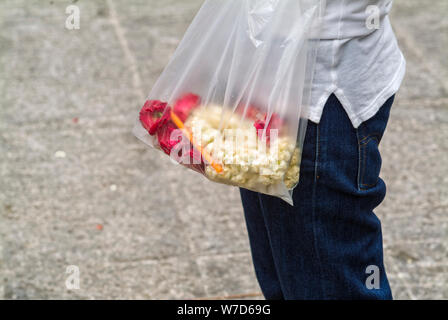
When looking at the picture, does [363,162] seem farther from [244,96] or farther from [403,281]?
[403,281]

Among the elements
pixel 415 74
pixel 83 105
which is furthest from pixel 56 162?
pixel 415 74

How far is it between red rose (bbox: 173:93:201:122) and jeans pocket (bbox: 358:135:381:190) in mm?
458

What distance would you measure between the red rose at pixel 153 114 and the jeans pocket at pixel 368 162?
0.54 meters

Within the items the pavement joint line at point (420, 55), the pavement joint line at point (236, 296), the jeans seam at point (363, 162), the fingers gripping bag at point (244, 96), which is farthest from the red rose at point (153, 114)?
the pavement joint line at point (420, 55)

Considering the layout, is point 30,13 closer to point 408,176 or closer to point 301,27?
point 408,176

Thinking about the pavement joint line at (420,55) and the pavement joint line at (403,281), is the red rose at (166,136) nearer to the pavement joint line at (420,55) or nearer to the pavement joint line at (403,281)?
the pavement joint line at (403,281)

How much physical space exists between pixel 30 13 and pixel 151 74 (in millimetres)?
1449

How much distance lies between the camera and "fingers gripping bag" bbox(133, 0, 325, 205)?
162 centimetres

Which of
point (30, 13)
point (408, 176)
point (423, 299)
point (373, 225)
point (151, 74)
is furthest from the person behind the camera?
point (30, 13)

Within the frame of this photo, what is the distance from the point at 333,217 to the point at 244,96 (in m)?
0.42

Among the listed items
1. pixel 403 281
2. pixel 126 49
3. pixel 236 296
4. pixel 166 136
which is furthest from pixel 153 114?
pixel 126 49

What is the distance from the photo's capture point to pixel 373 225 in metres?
1.85

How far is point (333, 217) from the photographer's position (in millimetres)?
1786

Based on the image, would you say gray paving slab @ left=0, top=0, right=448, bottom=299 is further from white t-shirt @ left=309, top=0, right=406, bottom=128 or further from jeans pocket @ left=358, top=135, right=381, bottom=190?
white t-shirt @ left=309, top=0, right=406, bottom=128
